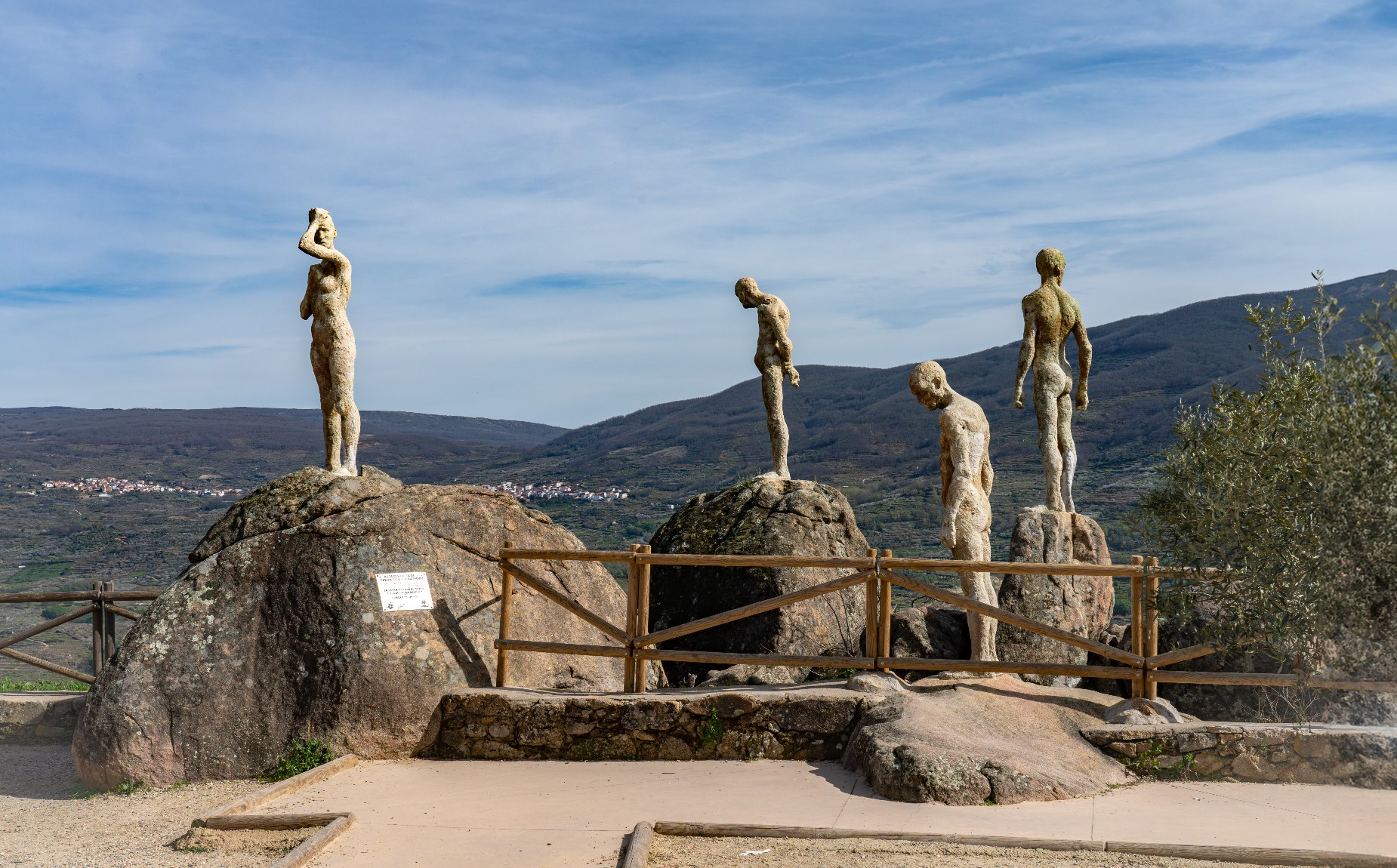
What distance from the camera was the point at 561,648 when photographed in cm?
1156

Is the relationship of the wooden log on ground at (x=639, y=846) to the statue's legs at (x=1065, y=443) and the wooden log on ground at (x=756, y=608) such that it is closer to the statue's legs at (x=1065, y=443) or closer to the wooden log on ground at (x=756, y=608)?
the wooden log on ground at (x=756, y=608)

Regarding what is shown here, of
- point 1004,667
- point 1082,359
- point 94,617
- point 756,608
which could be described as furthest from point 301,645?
point 1082,359

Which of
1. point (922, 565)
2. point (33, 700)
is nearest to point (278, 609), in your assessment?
point (33, 700)

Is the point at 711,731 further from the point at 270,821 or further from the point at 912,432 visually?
the point at 912,432

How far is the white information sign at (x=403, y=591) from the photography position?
11.2m

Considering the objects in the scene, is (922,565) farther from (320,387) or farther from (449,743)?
(320,387)

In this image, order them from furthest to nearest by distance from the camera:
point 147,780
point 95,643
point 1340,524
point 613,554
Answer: point 95,643 → point 613,554 → point 147,780 → point 1340,524

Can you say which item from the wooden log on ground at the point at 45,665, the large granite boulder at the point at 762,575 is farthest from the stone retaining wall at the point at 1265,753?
the wooden log on ground at the point at 45,665

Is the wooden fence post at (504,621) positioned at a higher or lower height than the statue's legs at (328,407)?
lower

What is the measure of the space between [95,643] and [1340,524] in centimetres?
1376

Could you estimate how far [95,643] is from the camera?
1545 centimetres

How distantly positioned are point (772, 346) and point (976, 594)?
210 inches

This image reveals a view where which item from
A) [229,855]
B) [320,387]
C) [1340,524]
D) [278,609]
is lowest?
[229,855]

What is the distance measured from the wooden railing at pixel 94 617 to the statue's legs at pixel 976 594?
8.94m
